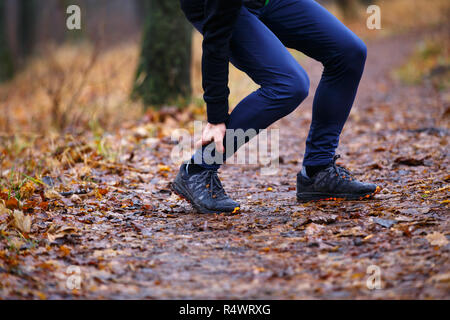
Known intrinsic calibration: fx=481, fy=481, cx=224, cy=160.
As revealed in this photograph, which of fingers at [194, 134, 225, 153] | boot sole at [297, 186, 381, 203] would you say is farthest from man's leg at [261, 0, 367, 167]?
fingers at [194, 134, 225, 153]

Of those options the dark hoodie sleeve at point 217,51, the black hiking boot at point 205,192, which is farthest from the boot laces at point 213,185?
the dark hoodie sleeve at point 217,51

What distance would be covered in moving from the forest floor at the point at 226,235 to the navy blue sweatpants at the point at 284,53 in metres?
0.60

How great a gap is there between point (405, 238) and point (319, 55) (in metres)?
1.01

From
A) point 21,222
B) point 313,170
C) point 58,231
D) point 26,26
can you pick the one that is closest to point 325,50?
point 313,170

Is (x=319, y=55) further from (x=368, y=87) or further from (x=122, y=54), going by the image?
(x=122, y=54)

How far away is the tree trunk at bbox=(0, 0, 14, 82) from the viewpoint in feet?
34.6

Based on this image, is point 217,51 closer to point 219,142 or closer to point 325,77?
point 219,142

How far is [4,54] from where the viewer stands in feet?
35.1

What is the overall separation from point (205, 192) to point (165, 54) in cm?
316

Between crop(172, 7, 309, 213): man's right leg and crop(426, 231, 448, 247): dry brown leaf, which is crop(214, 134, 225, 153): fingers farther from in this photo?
crop(426, 231, 448, 247): dry brown leaf

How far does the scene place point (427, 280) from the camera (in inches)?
68.3

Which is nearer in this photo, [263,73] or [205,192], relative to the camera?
[263,73]

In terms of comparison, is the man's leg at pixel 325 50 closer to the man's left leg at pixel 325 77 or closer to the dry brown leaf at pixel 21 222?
the man's left leg at pixel 325 77

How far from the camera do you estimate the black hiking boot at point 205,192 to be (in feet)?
8.80
